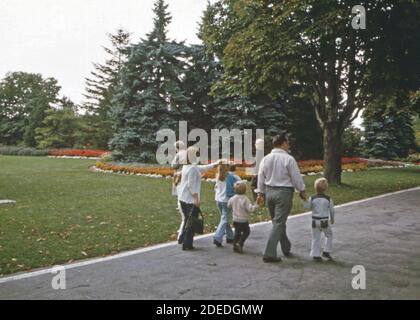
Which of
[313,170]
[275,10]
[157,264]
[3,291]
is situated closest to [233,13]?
[275,10]

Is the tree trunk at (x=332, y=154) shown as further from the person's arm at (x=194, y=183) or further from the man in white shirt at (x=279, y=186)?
the man in white shirt at (x=279, y=186)

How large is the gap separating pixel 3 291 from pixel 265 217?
659cm

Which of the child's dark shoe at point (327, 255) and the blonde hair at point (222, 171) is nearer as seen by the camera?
the child's dark shoe at point (327, 255)

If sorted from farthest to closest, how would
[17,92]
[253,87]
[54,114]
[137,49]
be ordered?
[17,92] < [54,114] < [137,49] < [253,87]

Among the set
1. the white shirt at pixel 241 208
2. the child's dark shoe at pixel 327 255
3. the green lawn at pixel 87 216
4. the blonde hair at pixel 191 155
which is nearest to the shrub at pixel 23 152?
the green lawn at pixel 87 216

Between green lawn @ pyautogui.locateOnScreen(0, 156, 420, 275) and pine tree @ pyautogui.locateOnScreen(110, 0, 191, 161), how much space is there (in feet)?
29.4

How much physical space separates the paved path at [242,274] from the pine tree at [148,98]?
63.8 feet

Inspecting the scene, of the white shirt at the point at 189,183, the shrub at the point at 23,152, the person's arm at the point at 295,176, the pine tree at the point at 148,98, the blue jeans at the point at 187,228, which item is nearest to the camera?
the person's arm at the point at 295,176

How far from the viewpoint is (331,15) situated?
14016mm

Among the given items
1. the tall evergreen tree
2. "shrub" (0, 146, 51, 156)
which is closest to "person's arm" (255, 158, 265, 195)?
the tall evergreen tree

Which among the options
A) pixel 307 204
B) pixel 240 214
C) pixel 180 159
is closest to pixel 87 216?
pixel 180 159

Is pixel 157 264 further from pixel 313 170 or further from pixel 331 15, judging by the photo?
pixel 313 170

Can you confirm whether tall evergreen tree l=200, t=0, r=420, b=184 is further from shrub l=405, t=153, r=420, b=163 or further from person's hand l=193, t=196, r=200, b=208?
shrub l=405, t=153, r=420, b=163

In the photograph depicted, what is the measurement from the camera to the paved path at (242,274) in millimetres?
5074
